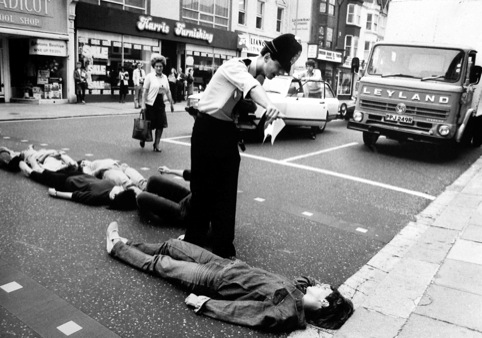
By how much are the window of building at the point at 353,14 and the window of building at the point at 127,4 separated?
1023 inches

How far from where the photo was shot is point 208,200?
3.90m

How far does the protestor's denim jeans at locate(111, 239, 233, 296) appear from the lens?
10.6ft

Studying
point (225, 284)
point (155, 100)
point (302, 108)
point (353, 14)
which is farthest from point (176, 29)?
point (353, 14)

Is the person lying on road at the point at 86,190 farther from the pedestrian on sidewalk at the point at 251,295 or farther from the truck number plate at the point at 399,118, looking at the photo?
the truck number plate at the point at 399,118

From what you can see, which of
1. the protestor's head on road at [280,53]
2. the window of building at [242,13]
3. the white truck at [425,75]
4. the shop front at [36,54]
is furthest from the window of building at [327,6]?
the protestor's head on road at [280,53]

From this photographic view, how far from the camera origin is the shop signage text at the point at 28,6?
16098mm

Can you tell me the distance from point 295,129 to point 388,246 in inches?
380

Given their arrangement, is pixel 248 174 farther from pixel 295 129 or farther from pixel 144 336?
pixel 295 129

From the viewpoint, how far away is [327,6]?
37.9 meters

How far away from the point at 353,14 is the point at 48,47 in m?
32.4

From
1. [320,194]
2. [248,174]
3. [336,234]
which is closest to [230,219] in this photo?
[336,234]

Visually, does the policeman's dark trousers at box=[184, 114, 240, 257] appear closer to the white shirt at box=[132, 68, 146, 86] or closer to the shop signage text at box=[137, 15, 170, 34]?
the white shirt at box=[132, 68, 146, 86]

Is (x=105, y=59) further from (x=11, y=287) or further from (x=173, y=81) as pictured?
(x=11, y=287)

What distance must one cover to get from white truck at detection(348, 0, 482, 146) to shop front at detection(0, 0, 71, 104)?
13558 mm
